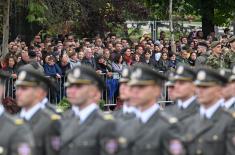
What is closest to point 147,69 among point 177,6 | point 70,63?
point 70,63

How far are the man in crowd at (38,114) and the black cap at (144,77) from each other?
106cm

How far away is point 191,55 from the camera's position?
25.5 meters

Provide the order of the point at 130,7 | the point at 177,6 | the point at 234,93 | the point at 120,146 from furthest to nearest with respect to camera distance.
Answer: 1. the point at 177,6
2. the point at 130,7
3. the point at 234,93
4. the point at 120,146

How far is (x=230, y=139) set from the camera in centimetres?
1002

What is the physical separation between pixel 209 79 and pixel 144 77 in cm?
88

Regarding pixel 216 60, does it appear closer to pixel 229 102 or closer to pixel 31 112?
pixel 229 102

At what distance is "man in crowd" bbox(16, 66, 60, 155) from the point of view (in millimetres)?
10117

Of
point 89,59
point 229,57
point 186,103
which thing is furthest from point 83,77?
point 89,59

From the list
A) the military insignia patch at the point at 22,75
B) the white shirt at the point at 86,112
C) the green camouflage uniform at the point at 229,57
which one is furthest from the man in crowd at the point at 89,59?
the white shirt at the point at 86,112

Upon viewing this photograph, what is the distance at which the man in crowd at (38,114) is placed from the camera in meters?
10.1

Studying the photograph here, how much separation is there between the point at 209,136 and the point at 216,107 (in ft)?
1.29

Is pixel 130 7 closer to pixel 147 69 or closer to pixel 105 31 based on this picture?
pixel 105 31

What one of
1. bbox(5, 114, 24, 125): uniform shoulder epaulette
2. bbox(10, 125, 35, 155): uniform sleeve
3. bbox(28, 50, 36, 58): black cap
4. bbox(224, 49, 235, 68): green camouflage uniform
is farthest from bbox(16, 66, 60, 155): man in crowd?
bbox(28, 50, 36, 58): black cap

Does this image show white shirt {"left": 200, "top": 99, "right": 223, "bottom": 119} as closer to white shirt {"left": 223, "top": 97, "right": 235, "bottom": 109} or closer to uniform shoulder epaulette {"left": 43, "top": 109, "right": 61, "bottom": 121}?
uniform shoulder epaulette {"left": 43, "top": 109, "right": 61, "bottom": 121}
